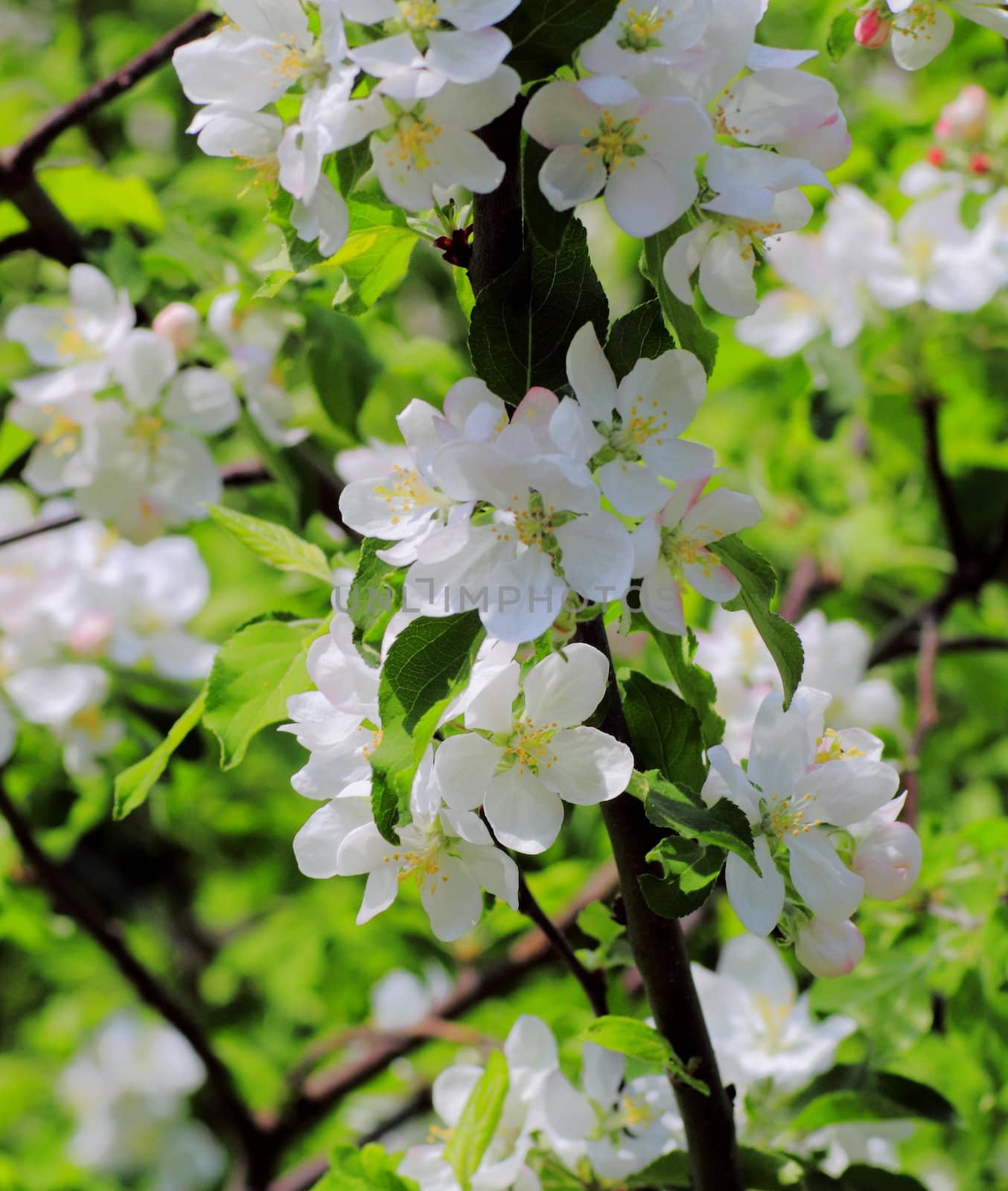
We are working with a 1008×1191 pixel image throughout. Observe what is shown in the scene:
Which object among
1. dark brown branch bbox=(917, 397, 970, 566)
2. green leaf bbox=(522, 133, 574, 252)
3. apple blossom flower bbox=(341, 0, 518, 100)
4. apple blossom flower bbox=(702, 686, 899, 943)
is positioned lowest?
dark brown branch bbox=(917, 397, 970, 566)

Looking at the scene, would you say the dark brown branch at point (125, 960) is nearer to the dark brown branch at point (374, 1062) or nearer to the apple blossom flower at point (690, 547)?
the dark brown branch at point (374, 1062)

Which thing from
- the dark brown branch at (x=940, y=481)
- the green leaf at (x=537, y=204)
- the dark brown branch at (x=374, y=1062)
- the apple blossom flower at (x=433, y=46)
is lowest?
the dark brown branch at (x=374, y=1062)

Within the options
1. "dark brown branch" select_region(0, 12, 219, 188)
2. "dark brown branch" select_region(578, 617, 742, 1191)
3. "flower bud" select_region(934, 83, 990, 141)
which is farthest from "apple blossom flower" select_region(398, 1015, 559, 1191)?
"flower bud" select_region(934, 83, 990, 141)

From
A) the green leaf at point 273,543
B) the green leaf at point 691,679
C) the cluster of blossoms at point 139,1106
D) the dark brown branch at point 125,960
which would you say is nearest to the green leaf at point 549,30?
the green leaf at point 691,679

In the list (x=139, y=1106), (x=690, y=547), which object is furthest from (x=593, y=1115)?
(x=139, y=1106)

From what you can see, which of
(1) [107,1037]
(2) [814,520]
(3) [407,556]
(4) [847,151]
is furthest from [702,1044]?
(1) [107,1037]

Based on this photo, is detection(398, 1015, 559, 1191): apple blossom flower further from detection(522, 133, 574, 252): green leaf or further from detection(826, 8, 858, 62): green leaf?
detection(826, 8, 858, 62): green leaf
